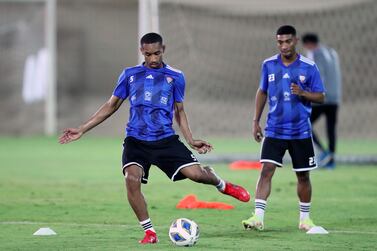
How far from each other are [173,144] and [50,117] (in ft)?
60.3

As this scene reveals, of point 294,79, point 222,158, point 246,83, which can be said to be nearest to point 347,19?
point 246,83

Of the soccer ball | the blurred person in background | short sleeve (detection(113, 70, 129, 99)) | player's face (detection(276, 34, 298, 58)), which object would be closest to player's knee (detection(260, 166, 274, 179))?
player's face (detection(276, 34, 298, 58))

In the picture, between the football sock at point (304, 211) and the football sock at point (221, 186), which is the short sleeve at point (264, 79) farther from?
the football sock at point (221, 186)

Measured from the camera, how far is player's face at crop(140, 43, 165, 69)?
955 centimetres

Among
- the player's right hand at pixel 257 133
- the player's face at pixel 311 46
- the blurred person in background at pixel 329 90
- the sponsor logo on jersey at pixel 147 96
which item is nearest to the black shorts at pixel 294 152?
the player's right hand at pixel 257 133

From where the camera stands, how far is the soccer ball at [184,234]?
9.07 m

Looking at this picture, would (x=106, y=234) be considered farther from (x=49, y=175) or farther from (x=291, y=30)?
(x=49, y=175)

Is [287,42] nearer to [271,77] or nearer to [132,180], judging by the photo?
[271,77]

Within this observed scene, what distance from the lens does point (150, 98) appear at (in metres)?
9.67

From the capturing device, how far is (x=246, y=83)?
23938mm

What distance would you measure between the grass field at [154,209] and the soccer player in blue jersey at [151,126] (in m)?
0.69

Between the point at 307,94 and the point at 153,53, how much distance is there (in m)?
1.87

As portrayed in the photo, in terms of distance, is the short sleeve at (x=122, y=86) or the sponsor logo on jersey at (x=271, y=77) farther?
the sponsor logo on jersey at (x=271, y=77)

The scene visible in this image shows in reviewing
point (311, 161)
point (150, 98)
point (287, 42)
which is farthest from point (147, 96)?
point (311, 161)
